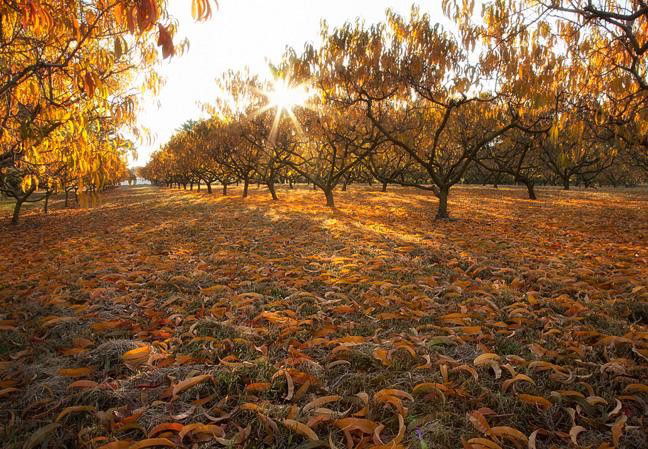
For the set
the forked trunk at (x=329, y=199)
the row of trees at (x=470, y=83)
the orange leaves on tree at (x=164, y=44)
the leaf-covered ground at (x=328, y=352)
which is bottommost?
the leaf-covered ground at (x=328, y=352)

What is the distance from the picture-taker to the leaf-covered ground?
190 cm

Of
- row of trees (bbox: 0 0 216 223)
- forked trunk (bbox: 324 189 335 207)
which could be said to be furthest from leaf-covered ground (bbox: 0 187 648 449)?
forked trunk (bbox: 324 189 335 207)

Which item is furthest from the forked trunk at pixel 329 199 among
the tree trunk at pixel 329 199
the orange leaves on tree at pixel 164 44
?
the orange leaves on tree at pixel 164 44

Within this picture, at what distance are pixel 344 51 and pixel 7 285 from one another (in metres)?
8.98

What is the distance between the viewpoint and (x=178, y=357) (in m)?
2.59

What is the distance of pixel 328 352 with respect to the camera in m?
2.72

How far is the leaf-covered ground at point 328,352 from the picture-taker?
1.90 m

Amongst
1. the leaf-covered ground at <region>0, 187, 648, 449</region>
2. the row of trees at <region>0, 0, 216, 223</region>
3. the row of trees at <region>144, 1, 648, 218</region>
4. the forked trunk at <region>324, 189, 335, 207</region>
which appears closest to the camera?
the leaf-covered ground at <region>0, 187, 648, 449</region>

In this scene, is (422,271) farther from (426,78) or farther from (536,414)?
(426,78)

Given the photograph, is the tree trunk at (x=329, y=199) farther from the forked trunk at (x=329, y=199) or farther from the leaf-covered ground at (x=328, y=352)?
the leaf-covered ground at (x=328, y=352)

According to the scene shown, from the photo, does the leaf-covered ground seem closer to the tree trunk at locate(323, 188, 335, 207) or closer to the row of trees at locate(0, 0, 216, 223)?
the row of trees at locate(0, 0, 216, 223)

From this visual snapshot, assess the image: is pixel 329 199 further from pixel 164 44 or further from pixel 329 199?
pixel 164 44

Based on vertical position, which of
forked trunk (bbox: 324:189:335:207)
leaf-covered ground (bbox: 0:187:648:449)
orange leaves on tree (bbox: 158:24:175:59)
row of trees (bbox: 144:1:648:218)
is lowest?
leaf-covered ground (bbox: 0:187:648:449)

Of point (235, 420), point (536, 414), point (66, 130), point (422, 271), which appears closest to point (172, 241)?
point (66, 130)
